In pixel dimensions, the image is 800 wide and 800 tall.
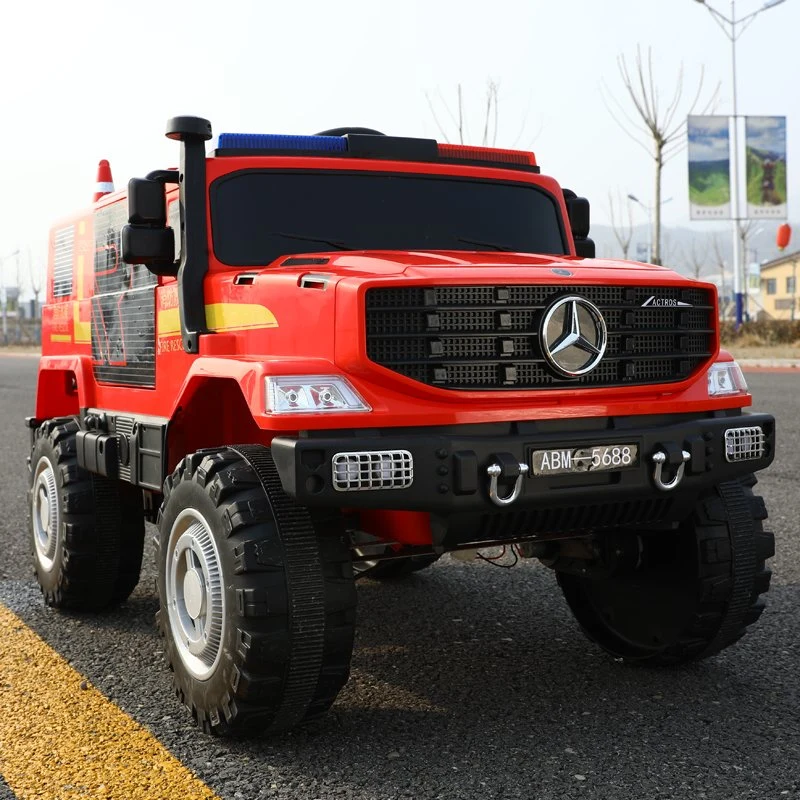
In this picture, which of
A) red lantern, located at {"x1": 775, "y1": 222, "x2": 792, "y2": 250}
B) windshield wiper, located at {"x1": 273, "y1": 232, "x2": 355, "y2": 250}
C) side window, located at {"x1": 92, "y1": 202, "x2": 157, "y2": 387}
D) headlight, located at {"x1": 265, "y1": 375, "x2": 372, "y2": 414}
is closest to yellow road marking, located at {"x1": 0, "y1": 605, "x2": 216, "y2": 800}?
headlight, located at {"x1": 265, "y1": 375, "x2": 372, "y2": 414}

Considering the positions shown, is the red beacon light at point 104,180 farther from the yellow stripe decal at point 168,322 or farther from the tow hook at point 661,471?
the tow hook at point 661,471

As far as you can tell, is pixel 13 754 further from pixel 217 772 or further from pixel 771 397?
pixel 771 397

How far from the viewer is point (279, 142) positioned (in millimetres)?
5047

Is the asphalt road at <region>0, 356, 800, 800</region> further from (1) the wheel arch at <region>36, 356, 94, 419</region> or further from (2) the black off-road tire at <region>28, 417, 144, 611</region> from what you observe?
(1) the wheel arch at <region>36, 356, 94, 419</region>

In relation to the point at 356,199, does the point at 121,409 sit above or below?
below

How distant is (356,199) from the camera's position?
16.5 ft

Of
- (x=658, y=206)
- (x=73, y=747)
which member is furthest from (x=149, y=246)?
(x=658, y=206)

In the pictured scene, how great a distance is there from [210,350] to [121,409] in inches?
49.0

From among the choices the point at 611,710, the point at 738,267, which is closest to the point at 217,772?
the point at 611,710

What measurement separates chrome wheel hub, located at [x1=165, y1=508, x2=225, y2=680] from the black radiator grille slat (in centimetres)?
95

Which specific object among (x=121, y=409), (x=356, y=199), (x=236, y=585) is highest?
(x=356, y=199)

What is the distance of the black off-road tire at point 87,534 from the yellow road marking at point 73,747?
2.83 feet

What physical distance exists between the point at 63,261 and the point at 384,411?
348 cm

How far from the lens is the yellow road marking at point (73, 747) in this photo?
141 inches
